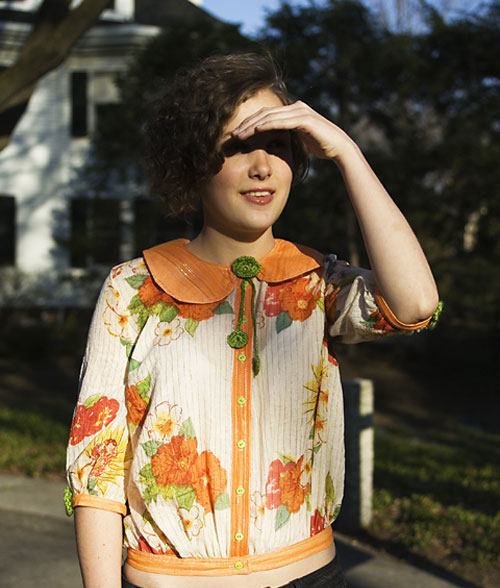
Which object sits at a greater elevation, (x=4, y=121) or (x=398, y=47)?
(x=398, y=47)

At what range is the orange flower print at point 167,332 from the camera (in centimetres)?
169

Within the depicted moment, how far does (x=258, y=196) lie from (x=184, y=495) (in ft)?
2.13

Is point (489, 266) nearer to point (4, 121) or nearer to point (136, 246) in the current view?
point (136, 246)

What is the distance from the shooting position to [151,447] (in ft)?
5.42

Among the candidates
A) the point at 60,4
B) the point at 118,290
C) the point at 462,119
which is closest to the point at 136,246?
the point at 462,119

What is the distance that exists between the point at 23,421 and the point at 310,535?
7376mm

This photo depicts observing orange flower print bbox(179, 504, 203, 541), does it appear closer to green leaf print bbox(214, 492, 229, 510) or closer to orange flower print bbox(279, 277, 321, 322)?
green leaf print bbox(214, 492, 229, 510)

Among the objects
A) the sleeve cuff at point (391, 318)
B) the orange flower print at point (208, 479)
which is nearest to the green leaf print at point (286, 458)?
the orange flower print at point (208, 479)

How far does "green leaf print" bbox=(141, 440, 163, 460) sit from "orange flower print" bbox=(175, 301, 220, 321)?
0.28m

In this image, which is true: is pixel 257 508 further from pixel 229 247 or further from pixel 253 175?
pixel 253 175

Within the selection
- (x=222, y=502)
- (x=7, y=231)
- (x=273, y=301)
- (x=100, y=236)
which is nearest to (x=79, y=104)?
(x=7, y=231)

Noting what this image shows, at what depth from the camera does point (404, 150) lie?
11461mm

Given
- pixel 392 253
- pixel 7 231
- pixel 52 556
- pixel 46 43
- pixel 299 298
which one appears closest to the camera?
pixel 392 253

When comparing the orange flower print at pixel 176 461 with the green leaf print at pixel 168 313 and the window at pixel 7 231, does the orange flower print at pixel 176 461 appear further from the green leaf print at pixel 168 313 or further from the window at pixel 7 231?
the window at pixel 7 231
